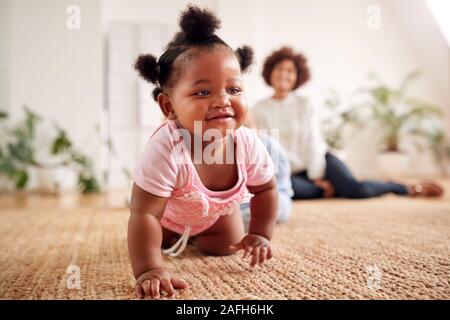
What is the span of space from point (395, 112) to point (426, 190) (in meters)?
1.71

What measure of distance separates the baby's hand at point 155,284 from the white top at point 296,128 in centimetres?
107

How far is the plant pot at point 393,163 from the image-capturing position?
3574 millimetres

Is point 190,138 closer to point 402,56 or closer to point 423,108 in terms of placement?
point 423,108

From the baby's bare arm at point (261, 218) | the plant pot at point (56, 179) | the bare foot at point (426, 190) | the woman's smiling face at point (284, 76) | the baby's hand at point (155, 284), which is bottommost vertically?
the plant pot at point (56, 179)

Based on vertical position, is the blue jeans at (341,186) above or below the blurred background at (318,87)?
below

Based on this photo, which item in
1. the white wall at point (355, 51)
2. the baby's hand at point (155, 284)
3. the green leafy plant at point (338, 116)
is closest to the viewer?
the baby's hand at point (155, 284)

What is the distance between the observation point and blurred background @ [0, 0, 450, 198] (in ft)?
10.0

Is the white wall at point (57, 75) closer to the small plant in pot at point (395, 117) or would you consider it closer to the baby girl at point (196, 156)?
the small plant in pot at point (395, 117)

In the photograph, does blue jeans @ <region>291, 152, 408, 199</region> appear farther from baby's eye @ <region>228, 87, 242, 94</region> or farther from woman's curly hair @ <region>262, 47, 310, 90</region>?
baby's eye @ <region>228, 87, 242, 94</region>

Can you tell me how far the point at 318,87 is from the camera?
11.8ft

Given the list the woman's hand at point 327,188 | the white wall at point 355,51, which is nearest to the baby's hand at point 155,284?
the woman's hand at point 327,188

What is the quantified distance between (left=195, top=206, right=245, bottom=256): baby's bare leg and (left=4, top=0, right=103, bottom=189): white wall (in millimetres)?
2341

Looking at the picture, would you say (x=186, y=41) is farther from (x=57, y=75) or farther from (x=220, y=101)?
(x=57, y=75)
